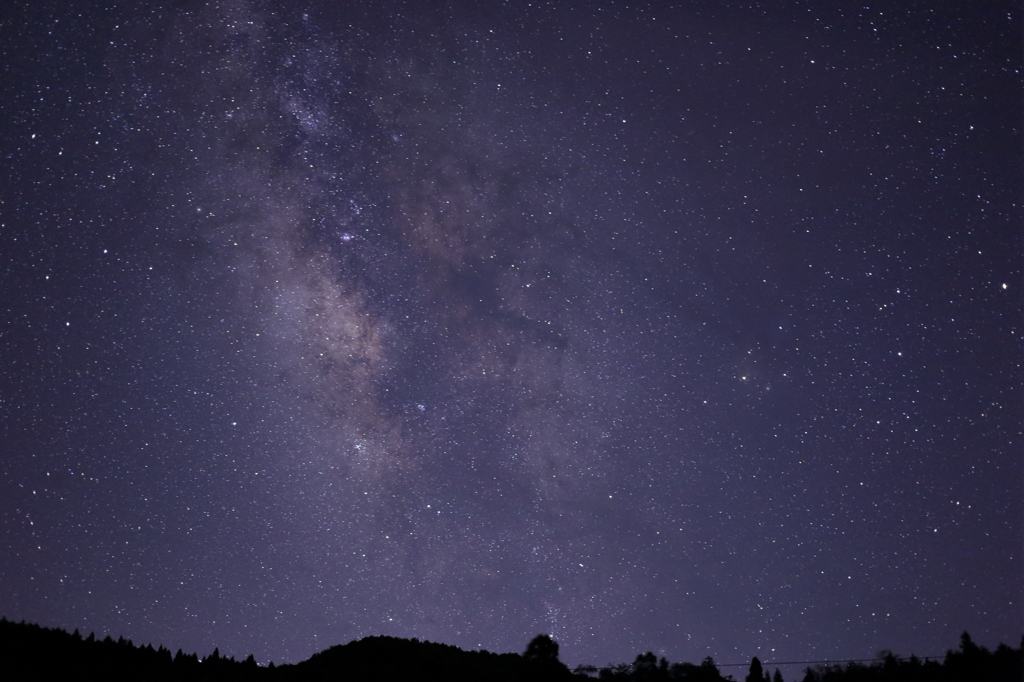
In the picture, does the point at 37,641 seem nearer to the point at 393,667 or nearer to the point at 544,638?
the point at 393,667

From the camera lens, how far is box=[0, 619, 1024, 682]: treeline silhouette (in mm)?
42250

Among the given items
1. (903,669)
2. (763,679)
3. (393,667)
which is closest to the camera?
(903,669)

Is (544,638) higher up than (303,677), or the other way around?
(544,638)

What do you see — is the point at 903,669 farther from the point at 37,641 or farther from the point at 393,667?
the point at 37,641

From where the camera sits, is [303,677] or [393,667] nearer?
[303,677]

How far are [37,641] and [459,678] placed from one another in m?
27.0

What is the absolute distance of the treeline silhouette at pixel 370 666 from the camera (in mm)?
42250

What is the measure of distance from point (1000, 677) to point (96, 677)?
46487mm

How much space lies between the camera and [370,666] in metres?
51.4

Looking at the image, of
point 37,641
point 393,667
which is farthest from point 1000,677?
point 37,641

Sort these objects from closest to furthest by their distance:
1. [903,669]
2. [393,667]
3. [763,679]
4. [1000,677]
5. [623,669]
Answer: [1000,677] → [903,669] → [763,679] → [393,667] → [623,669]

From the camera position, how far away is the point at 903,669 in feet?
136

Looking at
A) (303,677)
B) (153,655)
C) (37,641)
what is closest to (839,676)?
(303,677)

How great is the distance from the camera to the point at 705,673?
1992 inches
